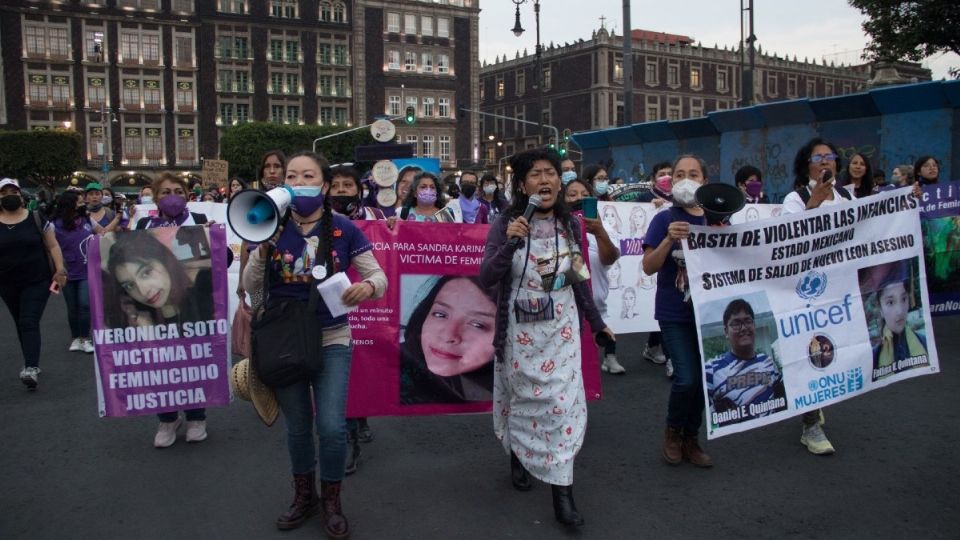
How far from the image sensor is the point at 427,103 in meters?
74.6

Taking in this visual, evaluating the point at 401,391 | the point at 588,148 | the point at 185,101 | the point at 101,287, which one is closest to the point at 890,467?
the point at 401,391

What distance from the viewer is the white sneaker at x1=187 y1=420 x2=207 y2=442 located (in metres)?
5.51

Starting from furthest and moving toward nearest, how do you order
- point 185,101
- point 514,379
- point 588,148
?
point 185,101, point 588,148, point 514,379

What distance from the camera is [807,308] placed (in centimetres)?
478

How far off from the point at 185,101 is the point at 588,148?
53.2m

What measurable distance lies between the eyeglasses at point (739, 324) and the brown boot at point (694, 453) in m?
0.76

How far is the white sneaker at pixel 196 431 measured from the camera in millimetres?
5512

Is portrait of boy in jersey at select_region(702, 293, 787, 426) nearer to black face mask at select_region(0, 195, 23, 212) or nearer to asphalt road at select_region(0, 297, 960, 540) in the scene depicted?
asphalt road at select_region(0, 297, 960, 540)

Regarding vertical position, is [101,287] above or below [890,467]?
above

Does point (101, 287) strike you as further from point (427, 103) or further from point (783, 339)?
point (427, 103)

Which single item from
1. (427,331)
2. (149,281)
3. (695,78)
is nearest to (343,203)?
(427,331)

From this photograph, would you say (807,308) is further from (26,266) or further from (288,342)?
(26,266)

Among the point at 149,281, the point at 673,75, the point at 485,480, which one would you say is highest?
the point at 673,75

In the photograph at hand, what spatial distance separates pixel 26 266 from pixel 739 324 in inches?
241
